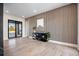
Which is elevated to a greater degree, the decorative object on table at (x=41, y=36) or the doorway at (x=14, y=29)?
the doorway at (x=14, y=29)

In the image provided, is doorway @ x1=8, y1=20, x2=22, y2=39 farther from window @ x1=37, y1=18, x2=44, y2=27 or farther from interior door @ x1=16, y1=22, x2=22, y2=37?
window @ x1=37, y1=18, x2=44, y2=27

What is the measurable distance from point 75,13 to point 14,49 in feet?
5.63

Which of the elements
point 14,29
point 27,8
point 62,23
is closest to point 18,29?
point 14,29

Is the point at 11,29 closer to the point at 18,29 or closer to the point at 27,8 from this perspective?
the point at 18,29

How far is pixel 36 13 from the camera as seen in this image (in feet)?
7.14

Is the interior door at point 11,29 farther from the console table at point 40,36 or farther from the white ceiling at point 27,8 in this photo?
the console table at point 40,36

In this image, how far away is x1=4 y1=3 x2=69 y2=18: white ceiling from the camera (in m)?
2.03

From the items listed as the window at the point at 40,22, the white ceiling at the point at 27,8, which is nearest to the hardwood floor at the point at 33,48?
the window at the point at 40,22

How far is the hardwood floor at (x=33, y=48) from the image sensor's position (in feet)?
6.57

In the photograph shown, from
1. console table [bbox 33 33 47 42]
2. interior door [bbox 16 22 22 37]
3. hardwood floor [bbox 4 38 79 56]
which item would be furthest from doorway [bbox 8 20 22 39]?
console table [bbox 33 33 47 42]

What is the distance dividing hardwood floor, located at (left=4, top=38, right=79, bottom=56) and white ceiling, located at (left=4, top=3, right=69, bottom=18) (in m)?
0.70

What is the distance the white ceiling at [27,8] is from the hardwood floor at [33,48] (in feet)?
2.28

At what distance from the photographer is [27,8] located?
2166mm

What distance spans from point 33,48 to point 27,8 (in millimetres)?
1024
